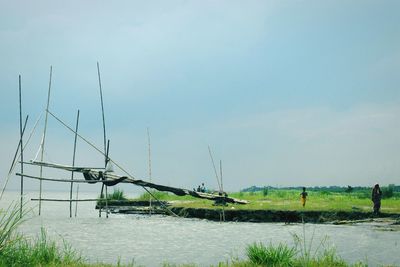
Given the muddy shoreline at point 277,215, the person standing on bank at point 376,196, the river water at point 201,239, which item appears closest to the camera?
the river water at point 201,239

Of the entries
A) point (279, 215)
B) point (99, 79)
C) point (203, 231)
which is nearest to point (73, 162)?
point (99, 79)

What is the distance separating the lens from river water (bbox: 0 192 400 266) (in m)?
16.0

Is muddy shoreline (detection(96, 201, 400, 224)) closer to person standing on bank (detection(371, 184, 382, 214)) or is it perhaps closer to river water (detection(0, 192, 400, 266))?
person standing on bank (detection(371, 184, 382, 214))

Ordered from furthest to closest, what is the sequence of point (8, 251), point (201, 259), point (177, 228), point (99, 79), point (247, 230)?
point (99, 79) → point (177, 228) → point (247, 230) → point (201, 259) → point (8, 251)

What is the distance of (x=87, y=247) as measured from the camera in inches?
738

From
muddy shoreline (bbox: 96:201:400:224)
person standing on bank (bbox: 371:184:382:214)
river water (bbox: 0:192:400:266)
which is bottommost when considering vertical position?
river water (bbox: 0:192:400:266)

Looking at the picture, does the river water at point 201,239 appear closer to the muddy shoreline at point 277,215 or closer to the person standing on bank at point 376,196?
the muddy shoreline at point 277,215

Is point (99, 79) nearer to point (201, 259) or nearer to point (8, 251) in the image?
point (201, 259)

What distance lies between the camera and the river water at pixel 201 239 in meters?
16.0

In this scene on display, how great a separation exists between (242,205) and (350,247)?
13.9 m

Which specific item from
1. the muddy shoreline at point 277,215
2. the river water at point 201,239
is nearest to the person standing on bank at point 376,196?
the muddy shoreline at point 277,215

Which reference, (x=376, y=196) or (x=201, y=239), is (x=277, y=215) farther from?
(x=201, y=239)

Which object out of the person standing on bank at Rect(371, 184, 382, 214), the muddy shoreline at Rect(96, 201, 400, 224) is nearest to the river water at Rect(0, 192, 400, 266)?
the muddy shoreline at Rect(96, 201, 400, 224)

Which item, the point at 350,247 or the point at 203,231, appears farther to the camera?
the point at 203,231
